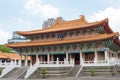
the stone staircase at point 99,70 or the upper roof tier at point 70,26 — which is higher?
the upper roof tier at point 70,26

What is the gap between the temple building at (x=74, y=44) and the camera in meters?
31.8

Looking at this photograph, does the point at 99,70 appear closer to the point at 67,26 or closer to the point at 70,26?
the point at 70,26

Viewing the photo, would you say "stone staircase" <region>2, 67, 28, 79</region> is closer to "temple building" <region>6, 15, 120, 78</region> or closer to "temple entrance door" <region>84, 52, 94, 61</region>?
"temple building" <region>6, 15, 120, 78</region>

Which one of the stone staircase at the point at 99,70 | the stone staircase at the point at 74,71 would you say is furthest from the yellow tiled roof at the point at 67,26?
the stone staircase at the point at 99,70

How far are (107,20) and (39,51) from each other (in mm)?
12831

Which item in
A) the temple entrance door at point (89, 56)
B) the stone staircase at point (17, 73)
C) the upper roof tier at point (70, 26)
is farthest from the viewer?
the upper roof tier at point (70, 26)

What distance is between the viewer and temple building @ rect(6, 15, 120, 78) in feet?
104

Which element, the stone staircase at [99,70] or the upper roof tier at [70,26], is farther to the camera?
the upper roof tier at [70,26]

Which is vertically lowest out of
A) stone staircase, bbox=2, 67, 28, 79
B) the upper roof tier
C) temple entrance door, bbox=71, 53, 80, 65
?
stone staircase, bbox=2, 67, 28, 79

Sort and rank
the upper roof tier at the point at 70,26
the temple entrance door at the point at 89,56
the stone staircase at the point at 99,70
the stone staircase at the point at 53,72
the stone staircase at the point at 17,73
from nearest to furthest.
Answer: the stone staircase at the point at 99,70
the stone staircase at the point at 53,72
the stone staircase at the point at 17,73
the temple entrance door at the point at 89,56
the upper roof tier at the point at 70,26

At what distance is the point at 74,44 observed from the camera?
34.1m

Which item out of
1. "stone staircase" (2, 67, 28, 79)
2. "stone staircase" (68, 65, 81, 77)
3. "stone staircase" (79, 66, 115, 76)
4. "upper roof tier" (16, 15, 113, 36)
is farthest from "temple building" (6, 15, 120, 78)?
"stone staircase" (2, 67, 28, 79)

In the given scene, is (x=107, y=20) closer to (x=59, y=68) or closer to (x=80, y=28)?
(x=80, y=28)

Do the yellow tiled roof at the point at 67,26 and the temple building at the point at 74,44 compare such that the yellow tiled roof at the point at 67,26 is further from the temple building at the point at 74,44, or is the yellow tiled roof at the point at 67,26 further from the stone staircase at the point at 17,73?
the stone staircase at the point at 17,73
